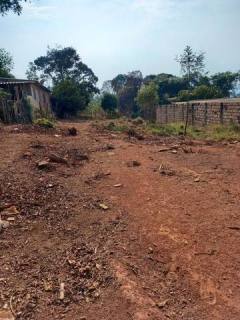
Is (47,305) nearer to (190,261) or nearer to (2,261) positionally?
(2,261)

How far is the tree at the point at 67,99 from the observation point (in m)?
35.0

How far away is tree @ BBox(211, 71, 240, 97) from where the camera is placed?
44219 millimetres

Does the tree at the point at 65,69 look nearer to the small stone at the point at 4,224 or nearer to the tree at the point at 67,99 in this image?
the tree at the point at 67,99

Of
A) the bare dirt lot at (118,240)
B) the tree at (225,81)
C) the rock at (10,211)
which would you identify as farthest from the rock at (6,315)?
the tree at (225,81)

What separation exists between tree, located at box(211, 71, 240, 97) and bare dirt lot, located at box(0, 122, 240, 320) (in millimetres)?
37601

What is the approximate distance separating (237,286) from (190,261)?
60 centimetres

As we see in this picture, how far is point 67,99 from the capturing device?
3503 centimetres

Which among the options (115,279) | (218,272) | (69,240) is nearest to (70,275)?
(115,279)

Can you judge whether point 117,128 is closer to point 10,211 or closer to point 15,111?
point 15,111

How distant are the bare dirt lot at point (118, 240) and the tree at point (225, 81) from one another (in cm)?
3760

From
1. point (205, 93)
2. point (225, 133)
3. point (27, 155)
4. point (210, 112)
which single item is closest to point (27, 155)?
point (27, 155)

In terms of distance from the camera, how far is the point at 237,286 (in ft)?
12.9

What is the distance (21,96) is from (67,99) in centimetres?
1095

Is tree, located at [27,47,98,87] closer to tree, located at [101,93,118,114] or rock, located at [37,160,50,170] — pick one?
tree, located at [101,93,118,114]
